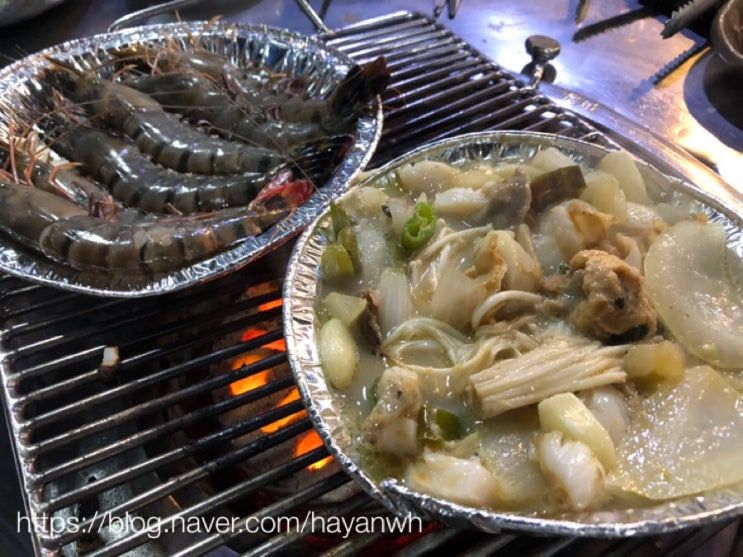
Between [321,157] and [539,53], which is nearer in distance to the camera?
[321,157]

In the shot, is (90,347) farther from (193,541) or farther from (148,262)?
(193,541)

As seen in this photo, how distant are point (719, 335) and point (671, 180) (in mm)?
756

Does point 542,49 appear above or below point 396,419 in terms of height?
above

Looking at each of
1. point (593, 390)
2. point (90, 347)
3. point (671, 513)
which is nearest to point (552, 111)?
point (593, 390)

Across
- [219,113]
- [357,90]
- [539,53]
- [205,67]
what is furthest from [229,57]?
[539,53]

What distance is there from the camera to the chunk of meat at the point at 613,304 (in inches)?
61.4

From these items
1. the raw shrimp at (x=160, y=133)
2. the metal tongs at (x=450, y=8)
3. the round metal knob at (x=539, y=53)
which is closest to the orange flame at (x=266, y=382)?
the raw shrimp at (x=160, y=133)

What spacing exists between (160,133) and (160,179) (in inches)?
17.7

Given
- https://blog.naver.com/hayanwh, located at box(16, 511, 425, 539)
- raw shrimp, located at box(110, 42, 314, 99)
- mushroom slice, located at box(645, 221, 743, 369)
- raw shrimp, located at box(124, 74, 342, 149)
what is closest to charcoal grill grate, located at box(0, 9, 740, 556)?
https://blog.naver.com/hayanwh, located at box(16, 511, 425, 539)

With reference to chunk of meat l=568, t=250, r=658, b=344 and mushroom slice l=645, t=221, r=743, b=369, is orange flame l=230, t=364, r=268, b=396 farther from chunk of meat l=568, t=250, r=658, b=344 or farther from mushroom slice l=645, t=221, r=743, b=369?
mushroom slice l=645, t=221, r=743, b=369

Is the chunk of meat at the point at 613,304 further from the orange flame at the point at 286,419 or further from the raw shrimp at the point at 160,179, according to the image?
the raw shrimp at the point at 160,179

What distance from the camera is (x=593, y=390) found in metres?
1.49

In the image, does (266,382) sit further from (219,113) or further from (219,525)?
(219,113)

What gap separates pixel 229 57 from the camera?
3.83m
